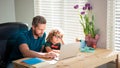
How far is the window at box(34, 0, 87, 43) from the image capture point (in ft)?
10.1

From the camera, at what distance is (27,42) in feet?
8.23

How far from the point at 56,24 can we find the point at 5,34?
3.28 ft

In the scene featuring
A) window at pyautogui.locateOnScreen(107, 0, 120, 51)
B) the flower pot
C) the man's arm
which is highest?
window at pyautogui.locateOnScreen(107, 0, 120, 51)

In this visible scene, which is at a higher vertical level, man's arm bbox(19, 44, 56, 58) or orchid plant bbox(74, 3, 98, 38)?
orchid plant bbox(74, 3, 98, 38)

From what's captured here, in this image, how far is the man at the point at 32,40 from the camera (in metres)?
2.39

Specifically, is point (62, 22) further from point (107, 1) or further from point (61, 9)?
point (107, 1)

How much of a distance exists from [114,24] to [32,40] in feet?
3.39

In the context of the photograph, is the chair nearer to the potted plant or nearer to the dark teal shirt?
the dark teal shirt

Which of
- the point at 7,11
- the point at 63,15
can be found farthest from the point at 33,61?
the point at 7,11

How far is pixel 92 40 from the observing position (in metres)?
2.71

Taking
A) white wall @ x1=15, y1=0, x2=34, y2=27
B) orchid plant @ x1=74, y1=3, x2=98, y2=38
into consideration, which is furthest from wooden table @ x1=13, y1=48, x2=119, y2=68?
white wall @ x1=15, y1=0, x2=34, y2=27

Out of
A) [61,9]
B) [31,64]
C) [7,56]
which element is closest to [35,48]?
[7,56]

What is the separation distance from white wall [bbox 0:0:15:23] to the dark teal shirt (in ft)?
3.46

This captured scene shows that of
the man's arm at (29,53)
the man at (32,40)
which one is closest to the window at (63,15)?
the man at (32,40)
